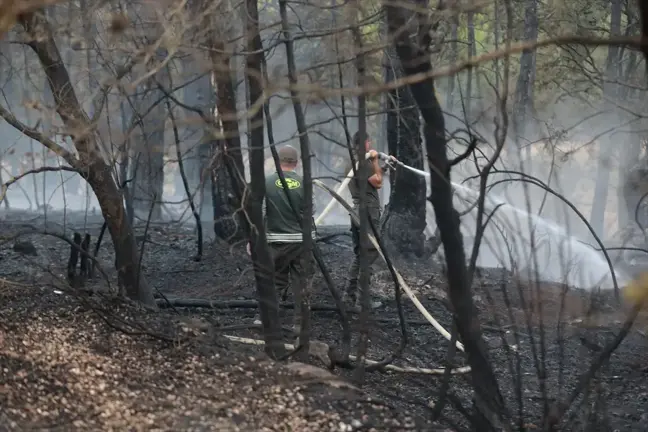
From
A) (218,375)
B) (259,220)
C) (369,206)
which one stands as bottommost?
(218,375)

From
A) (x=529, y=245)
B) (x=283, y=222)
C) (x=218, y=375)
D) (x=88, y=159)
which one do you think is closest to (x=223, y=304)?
(x=283, y=222)

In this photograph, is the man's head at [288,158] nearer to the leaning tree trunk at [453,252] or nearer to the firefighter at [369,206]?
the firefighter at [369,206]

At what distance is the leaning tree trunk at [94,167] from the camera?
7.70m

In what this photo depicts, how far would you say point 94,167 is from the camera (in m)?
7.99

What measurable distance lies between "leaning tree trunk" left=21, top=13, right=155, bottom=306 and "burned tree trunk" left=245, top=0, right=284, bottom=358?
4.79ft

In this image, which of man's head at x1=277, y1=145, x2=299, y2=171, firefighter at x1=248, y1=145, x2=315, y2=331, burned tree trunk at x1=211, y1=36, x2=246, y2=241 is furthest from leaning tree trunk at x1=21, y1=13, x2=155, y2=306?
man's head at x1=277, y1=145, x2=299, y2=171

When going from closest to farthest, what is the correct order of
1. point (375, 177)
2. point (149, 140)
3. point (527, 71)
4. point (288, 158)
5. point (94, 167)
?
point (94, 167)
point (288, 158)
point (375, 177)
point (149, 140)
point (527, 71)

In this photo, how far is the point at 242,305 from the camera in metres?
9.59

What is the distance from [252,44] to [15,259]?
6.61m

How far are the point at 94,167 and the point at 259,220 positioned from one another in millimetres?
1993

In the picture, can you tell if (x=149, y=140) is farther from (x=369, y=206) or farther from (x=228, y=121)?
(x=228, y=121)

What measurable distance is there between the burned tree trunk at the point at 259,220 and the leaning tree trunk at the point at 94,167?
146 centimetres

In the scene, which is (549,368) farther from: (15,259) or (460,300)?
(15,259)

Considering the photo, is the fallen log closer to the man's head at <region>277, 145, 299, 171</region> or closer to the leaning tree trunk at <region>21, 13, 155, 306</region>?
the leaning tree trunk at <region>21, 13, 155, 306</region>
